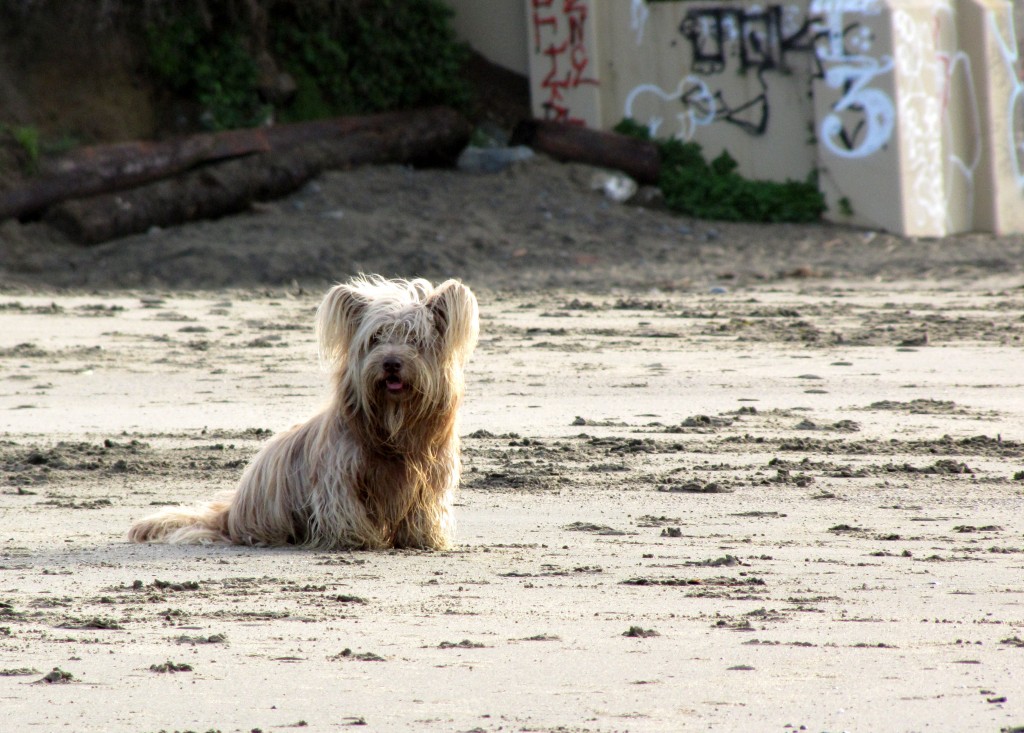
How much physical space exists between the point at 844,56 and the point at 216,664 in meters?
14.9

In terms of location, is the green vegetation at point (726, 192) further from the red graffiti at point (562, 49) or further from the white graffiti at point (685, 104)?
the red graffiti at point (562, 49)

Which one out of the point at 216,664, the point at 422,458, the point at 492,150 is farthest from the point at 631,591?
the point at 492,150

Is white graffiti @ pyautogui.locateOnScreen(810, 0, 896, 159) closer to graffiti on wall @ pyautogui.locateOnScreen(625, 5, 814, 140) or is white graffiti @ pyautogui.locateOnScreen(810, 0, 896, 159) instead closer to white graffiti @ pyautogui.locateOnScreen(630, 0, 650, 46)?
graffiti on wall @ pyautogui.locateOnScreen(625, 5, 814, 140)

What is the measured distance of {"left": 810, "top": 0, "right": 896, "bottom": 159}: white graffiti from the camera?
681 inches

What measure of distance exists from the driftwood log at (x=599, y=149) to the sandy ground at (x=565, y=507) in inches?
145

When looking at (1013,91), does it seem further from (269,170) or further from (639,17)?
(269,170)

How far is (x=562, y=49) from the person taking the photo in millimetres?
19656

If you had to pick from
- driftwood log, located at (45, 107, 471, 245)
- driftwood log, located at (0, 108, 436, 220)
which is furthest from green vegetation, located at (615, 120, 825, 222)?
A: driftwood log, located at (0, 108, 436, 220)

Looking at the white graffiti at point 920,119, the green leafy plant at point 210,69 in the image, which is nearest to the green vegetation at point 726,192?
the white graffiti at point 920,119

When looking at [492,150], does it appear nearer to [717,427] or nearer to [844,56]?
[844,56]

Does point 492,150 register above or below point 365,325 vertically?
above

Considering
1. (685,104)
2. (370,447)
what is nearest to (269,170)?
(685,104)

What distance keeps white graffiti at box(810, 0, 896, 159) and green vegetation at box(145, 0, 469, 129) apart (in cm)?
533

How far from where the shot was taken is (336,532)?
5.77m
